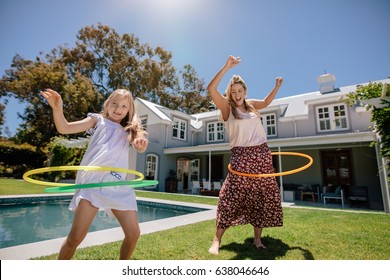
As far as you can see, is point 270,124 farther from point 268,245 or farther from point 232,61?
point 232,61

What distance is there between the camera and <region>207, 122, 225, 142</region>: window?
17391 mm

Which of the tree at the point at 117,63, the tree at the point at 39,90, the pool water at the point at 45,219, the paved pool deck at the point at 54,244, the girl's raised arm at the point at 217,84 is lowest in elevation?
the pool water at the point at 45,219

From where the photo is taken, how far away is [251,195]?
2.92 meters

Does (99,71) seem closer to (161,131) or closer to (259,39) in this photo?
(161,131)

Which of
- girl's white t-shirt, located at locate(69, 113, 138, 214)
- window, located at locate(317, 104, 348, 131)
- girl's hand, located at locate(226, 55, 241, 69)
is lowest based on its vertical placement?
girl's white t-shirt, located at locate(69, 113, 138, 214)

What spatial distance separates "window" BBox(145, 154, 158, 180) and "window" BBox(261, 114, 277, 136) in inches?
300

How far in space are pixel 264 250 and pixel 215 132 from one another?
14.9 meters

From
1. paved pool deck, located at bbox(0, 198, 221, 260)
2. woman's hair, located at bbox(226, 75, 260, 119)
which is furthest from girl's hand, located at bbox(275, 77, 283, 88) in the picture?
paved pool deck, located at bbox(0, 198, 221, 260)

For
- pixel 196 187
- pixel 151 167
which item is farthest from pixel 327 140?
pixel 151 167

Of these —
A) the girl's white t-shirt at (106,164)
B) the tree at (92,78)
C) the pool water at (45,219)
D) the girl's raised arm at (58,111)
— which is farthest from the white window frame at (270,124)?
the tree at (92,78)

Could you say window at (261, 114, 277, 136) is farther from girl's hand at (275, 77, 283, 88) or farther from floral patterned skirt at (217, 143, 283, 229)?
floral patterned skirt at (217, 143, 283, 229)

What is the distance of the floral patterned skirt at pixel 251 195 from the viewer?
291cm

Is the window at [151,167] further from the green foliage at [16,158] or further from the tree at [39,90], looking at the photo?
the tree at [39,90]

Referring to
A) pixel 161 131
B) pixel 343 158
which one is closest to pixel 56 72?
pixel 161 131
